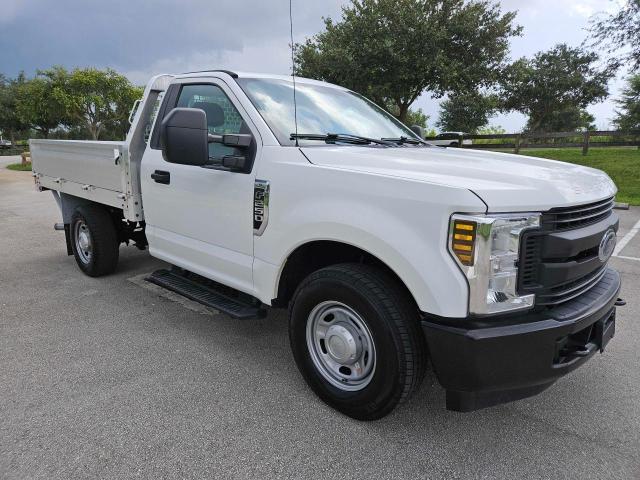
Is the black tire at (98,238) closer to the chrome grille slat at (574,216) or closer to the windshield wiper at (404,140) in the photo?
the windshield wiper at (404,140)

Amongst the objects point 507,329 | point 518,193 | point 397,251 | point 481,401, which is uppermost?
point 518,193

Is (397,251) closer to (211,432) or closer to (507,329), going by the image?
(507,329)

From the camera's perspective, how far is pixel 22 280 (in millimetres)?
5246

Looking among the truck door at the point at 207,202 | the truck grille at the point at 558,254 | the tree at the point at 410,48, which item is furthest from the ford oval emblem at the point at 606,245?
the tree at the point at 410,48

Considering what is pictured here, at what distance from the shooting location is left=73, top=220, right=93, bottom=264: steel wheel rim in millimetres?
5098

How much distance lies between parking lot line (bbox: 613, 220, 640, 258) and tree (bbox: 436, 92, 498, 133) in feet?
45.4

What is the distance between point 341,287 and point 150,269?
12.3 feet

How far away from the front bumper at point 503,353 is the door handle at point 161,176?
2.37 metres

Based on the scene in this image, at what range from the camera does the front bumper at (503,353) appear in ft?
6.79

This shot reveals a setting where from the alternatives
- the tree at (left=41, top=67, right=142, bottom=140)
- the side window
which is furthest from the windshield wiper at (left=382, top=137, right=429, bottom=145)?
the tree at (left=41, top=67, right=142, bottom=140)

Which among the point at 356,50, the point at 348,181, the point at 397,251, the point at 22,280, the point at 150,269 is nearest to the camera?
the point at 397,251

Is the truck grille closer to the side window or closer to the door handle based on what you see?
the side window

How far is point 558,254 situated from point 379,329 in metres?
0.89

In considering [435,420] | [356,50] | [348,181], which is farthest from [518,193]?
[356,50]
